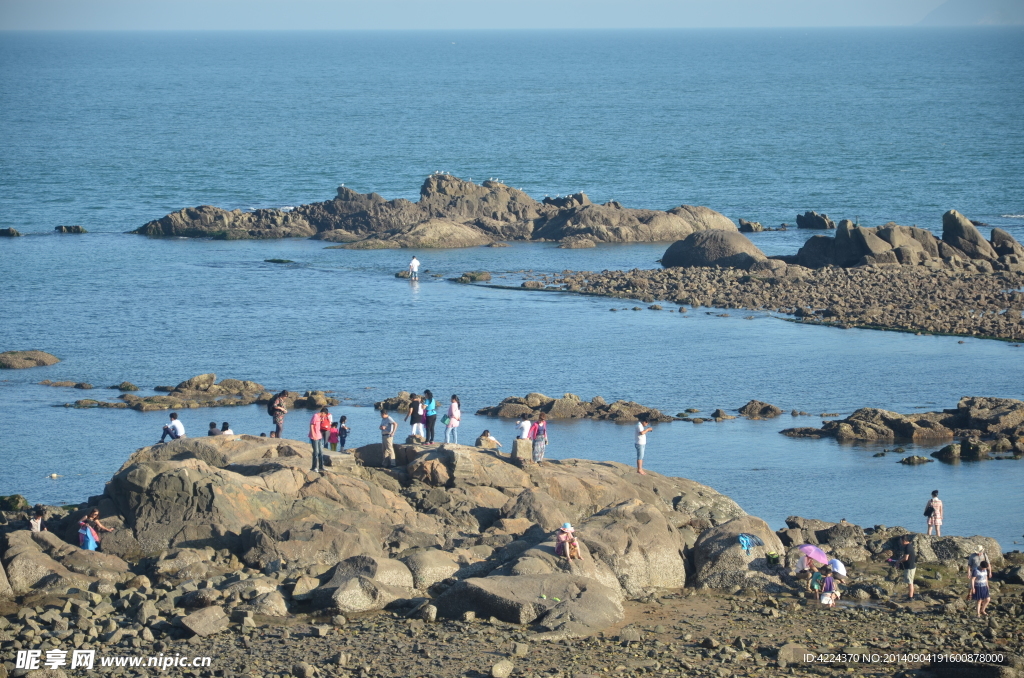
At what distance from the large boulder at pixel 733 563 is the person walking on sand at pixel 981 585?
167 inches

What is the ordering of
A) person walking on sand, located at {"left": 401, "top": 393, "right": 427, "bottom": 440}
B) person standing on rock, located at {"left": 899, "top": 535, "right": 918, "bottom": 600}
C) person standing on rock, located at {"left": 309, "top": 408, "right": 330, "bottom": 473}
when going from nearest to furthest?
person standing on rock, located at {"left": 899, "top": 535, "right": 918, "bottom": 600} < person standing on rock, located at {"left": 309, "top": 408, "right": 330, "bottom": 473} < person walking on sand, located at {"left": 401, "top": 393, "right": 427, "bottom": 440}

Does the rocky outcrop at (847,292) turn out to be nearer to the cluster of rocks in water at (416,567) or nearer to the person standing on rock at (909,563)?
the cluster of rocks in water at (416,567)

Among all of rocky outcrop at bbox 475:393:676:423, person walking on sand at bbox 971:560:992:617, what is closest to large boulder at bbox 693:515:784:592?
person walking on sand at bbox 971:560:992:617

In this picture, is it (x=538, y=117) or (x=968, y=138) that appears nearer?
(x=968, y=138)

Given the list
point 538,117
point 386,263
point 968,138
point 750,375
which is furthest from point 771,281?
point 538,117

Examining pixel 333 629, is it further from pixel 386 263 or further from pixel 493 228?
pixel 493 228

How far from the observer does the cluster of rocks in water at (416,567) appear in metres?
26.1

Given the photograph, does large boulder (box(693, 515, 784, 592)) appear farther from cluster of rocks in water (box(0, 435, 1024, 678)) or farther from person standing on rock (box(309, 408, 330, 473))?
person standing on rock (box(309, 408, 330, 473))

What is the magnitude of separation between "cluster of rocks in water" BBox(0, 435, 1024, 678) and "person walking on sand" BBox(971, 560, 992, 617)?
505 mm

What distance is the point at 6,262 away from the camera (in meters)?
85.9

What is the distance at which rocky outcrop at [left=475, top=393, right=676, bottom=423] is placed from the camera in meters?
50.2

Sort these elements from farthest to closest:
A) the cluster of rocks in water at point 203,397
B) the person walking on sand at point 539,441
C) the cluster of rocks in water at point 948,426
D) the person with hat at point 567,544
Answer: the cluster of rocks in water at point 203,397 < the cluster of rocks in water at point 948,426 < the person walking on sand at point 539,441 < the person with hat at point 567,544

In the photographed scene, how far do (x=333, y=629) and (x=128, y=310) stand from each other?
48.4 meters

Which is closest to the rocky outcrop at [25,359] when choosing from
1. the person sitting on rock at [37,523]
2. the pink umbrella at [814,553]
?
the person sitting on rock at [37,523]
